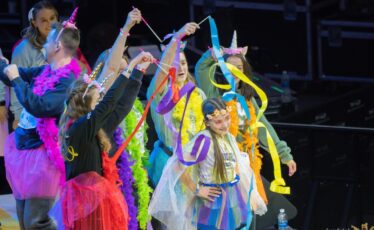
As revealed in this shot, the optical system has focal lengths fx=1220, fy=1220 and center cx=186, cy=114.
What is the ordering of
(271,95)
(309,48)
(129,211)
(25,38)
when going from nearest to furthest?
1. (129,211)
2. (25,38)
3. (271,95)
4. (309,48)

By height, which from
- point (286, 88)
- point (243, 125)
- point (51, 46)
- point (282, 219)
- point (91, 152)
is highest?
point (51, 46)

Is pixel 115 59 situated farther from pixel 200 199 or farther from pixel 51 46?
pixel 200 199

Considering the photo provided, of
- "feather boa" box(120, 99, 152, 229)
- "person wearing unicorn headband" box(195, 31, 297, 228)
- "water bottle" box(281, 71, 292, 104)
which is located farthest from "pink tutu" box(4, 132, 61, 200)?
"water bottle" box(281, 71, 292, 104)

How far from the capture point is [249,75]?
22.8ft

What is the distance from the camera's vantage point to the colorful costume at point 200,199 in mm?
6406

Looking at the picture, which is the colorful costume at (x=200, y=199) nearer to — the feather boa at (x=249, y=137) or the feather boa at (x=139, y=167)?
the feather boa at (x=139, y=167)

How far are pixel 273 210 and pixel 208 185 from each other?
116 centimetres

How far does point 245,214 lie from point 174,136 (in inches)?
22.8

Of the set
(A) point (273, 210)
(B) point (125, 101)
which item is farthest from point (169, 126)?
(A) point (273, 210)

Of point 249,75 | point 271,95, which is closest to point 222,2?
point 271,95

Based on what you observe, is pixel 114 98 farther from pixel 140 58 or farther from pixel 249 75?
pixel 249 75

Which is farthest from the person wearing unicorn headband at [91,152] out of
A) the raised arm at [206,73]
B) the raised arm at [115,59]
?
the raised arm at [206,73]

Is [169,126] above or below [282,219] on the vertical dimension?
above

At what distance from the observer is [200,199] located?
6453 millimetres
